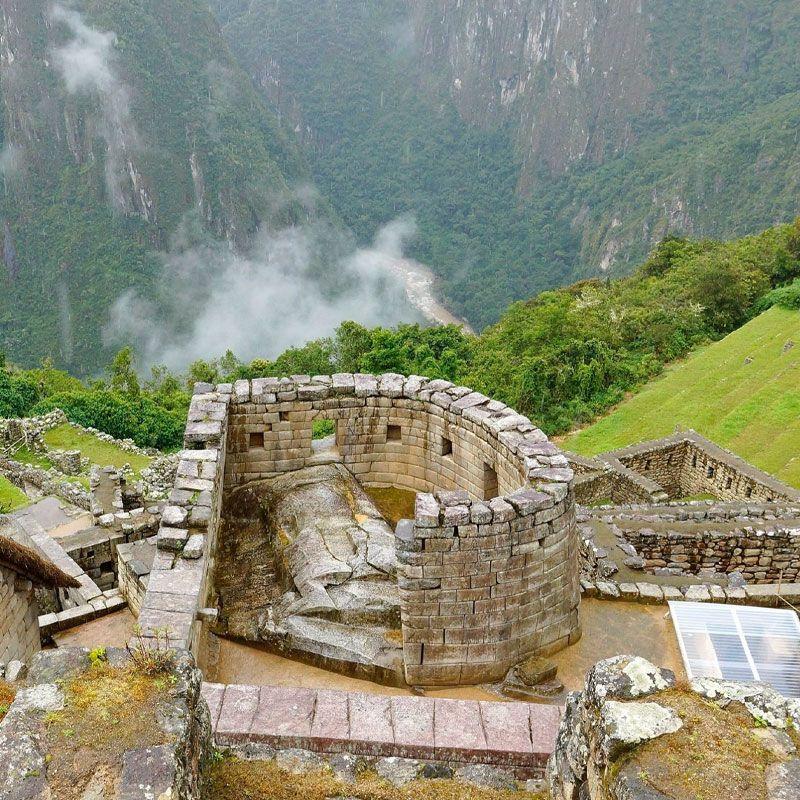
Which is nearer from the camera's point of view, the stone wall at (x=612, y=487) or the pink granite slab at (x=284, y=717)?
the pink granite slab at (x=284, y=717)

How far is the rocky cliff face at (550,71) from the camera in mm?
131875

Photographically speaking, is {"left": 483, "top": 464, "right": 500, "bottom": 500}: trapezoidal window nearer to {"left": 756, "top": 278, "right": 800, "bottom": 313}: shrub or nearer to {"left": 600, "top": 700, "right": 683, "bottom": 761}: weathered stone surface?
{"left": 600, "top": 700, "right": 683, "bottom": 761}: weathered stone surface

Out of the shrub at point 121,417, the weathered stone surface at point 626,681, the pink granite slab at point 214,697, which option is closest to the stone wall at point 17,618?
the pink granite slab at point 214,697

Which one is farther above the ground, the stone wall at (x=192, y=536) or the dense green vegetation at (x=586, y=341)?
the dense green vegetation at (x=586, y=341)

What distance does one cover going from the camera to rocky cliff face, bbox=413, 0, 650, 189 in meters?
132

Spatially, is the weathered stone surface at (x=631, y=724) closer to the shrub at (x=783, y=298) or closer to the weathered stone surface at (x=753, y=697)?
the weathered stone surface at (x=753, y=697)

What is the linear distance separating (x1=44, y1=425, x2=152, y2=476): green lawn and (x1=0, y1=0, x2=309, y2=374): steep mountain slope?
62.4 metres

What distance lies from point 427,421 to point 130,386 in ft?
107

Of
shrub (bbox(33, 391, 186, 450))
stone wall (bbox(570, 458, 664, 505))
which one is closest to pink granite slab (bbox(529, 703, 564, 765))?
stone wall (bbox(570, 458, 664, 505))

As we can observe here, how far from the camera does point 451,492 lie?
345 inches

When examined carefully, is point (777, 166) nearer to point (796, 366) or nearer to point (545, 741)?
point (796, 366)

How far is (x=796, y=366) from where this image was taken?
25906 millimetres

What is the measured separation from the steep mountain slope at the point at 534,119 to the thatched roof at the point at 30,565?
78.9m

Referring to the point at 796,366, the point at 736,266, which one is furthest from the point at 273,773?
the point at 736,266
